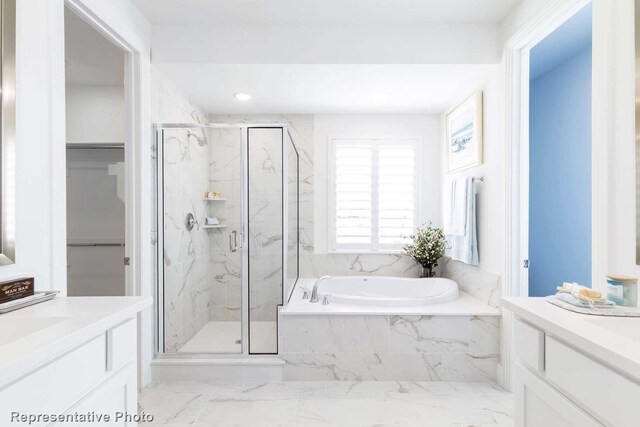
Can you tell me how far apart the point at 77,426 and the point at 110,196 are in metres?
2.73

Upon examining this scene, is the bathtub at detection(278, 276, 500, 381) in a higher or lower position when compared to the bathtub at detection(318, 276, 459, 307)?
lower

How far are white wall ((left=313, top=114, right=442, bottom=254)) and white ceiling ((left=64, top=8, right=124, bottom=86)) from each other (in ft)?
6.33

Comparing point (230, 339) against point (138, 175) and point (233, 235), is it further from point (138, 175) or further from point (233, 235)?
point (138, 175)

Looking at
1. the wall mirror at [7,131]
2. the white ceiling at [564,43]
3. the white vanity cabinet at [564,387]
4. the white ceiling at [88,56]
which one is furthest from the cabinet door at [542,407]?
the white ceiling at [88,56]

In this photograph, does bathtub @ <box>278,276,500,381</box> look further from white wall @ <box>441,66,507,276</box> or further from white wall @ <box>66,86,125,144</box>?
white wall @ <box>66,86,125,144</box>

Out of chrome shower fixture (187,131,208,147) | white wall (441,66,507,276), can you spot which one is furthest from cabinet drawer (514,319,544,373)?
chrome shower fixture (187,131,208,147)

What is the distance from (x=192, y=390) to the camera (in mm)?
2420

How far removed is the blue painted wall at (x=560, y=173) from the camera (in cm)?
288

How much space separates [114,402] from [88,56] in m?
2.65

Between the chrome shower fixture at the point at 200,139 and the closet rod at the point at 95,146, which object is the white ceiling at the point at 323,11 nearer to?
the chrome shower fixture at the point at 200,139

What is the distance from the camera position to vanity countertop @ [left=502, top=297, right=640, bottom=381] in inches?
32.2

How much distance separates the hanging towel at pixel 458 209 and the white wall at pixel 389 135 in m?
0.56

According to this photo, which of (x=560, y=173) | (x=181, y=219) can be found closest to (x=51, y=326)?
(x=181, y=219)

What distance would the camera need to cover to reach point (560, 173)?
314cm
